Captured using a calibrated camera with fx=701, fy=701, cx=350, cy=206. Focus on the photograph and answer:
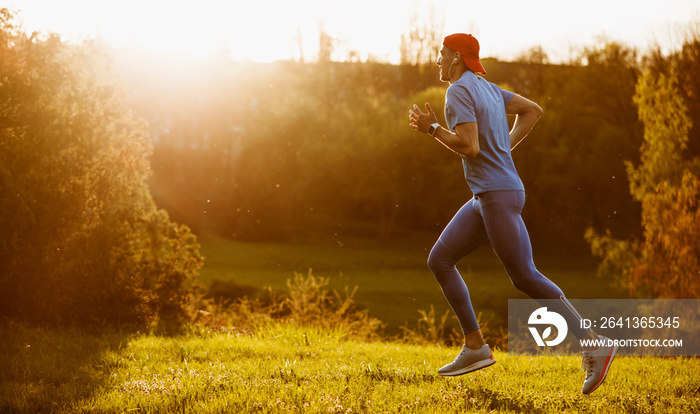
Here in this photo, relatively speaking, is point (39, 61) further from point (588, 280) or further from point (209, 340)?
point (588, 280)

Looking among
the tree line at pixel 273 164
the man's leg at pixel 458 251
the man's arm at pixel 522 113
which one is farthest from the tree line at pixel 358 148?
the man's leg at pixel 458 251

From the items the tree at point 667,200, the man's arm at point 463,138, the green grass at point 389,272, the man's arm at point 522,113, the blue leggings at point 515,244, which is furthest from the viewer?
the green grass at point 389,272

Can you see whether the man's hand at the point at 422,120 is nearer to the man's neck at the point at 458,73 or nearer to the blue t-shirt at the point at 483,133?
the blue t-shirt at the point at 483,133

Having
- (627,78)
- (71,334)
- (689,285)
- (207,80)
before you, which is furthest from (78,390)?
(207,80)

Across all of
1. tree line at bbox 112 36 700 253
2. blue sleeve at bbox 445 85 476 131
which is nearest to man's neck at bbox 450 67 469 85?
blue sleeve at bbox 445 85 476 131

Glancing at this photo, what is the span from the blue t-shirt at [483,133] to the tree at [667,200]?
1499 cm

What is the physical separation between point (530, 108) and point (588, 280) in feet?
120

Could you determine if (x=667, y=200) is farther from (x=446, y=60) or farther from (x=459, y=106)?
(x=459, y=106)

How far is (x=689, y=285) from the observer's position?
18922 mm

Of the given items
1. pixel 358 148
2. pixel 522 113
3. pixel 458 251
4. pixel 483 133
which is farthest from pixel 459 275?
pixel 358 148

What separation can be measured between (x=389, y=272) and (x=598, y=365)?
3602 centimetres

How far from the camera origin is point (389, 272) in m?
40.8

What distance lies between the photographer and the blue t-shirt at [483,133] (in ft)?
16.3

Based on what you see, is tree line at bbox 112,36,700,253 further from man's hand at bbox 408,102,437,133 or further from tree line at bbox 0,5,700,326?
man's hand at bbox 408,102,437,133
